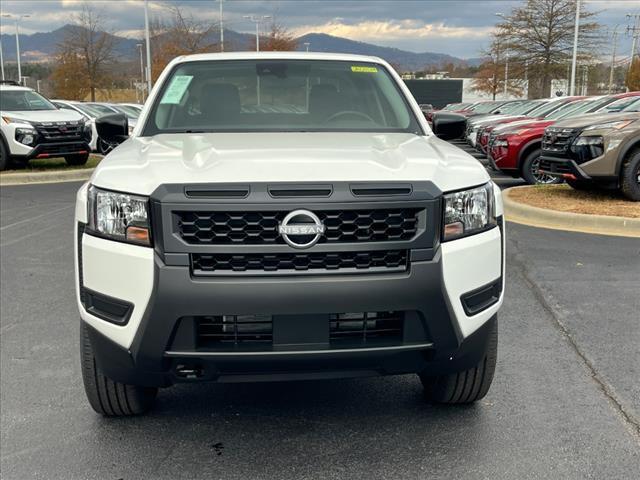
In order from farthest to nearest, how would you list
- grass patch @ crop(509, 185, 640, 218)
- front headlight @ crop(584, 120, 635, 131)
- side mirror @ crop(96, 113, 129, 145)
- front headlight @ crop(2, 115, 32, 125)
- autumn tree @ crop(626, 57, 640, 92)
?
autumn tree @ crop(626, 57, 640, 92), front headlight @ crop(2, 115, 32, 125), front headlight @ crop(584, 120, 635, 131), grass patch @ crop(509, 185, 640, 218), side mirror @ crop(96, 113, 129, 145)

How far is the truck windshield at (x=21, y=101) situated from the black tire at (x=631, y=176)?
37.9ft

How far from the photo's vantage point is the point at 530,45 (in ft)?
143

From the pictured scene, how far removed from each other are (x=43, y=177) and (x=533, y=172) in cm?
951

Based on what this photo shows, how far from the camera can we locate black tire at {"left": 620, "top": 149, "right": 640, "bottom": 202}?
29.7 feet

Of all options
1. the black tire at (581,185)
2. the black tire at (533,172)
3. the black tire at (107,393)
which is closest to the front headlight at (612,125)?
the black tire at (581,185)

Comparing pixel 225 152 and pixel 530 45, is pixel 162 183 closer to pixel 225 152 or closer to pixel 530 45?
pixel 225 152

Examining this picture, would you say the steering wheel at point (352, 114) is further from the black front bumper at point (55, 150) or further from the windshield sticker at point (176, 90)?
the black front bumper at point (55, 150)

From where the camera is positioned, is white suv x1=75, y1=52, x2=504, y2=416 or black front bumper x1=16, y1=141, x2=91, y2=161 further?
black front bumper x1=16, y1=141, x2=91, y2=161

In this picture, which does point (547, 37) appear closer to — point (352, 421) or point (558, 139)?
point (558, 139)

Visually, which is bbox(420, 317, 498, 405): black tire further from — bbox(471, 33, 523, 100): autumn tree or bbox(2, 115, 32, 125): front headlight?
bbox(471, 33, 523, 100): autumn tree

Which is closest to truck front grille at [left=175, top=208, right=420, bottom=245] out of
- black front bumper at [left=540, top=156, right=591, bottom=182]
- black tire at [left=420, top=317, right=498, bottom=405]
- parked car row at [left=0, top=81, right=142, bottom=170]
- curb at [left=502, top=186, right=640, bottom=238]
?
black tire at [left=420, top=317, right=498, bottom=405]

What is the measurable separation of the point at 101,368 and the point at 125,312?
0.37 metres

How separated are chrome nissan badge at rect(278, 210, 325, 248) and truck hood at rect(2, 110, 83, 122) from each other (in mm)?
12723

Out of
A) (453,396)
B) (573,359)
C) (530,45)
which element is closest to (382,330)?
(453,396)
